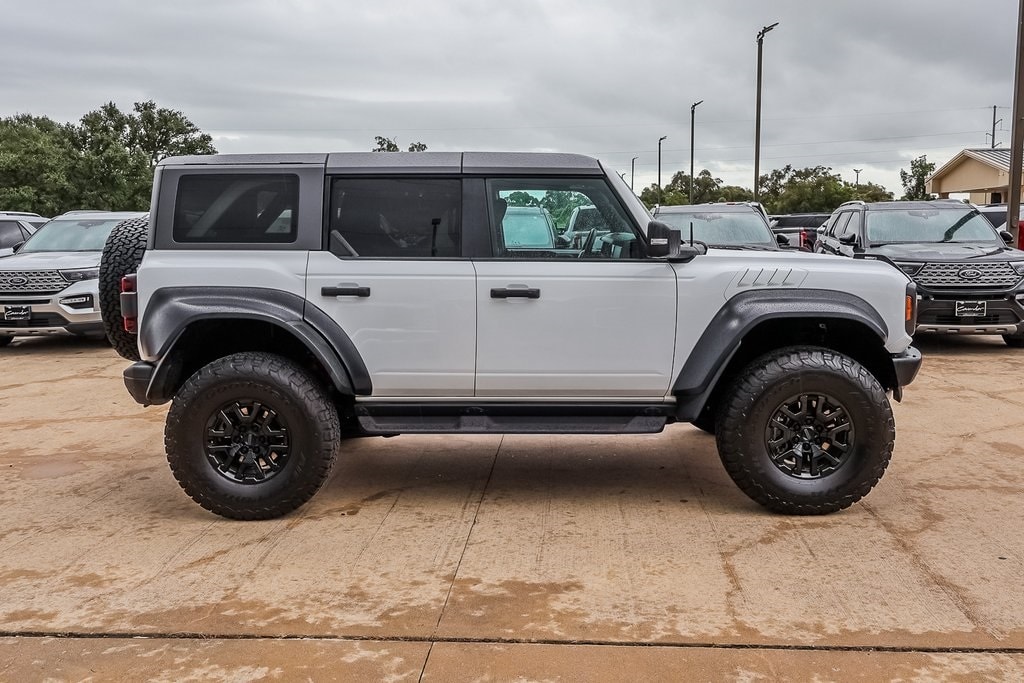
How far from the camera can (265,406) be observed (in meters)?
4.92

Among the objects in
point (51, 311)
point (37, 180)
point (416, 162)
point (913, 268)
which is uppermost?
point (37, 180)

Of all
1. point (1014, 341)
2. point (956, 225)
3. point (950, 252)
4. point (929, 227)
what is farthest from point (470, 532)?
point (956, 225)

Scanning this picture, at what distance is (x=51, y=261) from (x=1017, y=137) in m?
15.7

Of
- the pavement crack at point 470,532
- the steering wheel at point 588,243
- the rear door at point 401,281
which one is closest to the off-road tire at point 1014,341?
the pavement crack at point 470,532

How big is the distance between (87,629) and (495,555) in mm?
1724

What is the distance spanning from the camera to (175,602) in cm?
397

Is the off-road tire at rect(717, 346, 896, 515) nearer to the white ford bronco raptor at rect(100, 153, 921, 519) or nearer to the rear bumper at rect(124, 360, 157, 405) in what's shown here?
the white ford bronco raptor at rect(100, 153, 921, 519)

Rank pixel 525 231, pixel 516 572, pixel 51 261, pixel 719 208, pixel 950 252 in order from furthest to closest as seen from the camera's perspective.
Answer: pixel 719 208
pixel 51 261
pixel 950 252
pixel 525 231
pixel 516 572

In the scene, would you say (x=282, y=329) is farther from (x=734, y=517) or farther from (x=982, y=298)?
(x=982, y=298)

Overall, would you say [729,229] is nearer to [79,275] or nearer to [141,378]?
[79,275]

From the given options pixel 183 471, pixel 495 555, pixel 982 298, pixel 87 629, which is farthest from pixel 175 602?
pixel 982 298

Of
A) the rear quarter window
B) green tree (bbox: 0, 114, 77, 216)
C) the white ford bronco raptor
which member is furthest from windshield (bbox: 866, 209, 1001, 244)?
green tree (bbox: 0, 114, 77, 216)

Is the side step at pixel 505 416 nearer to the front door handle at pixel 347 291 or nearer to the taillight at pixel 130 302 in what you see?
the front door handle at pixel 347 291

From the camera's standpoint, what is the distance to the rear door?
4.93 metres
